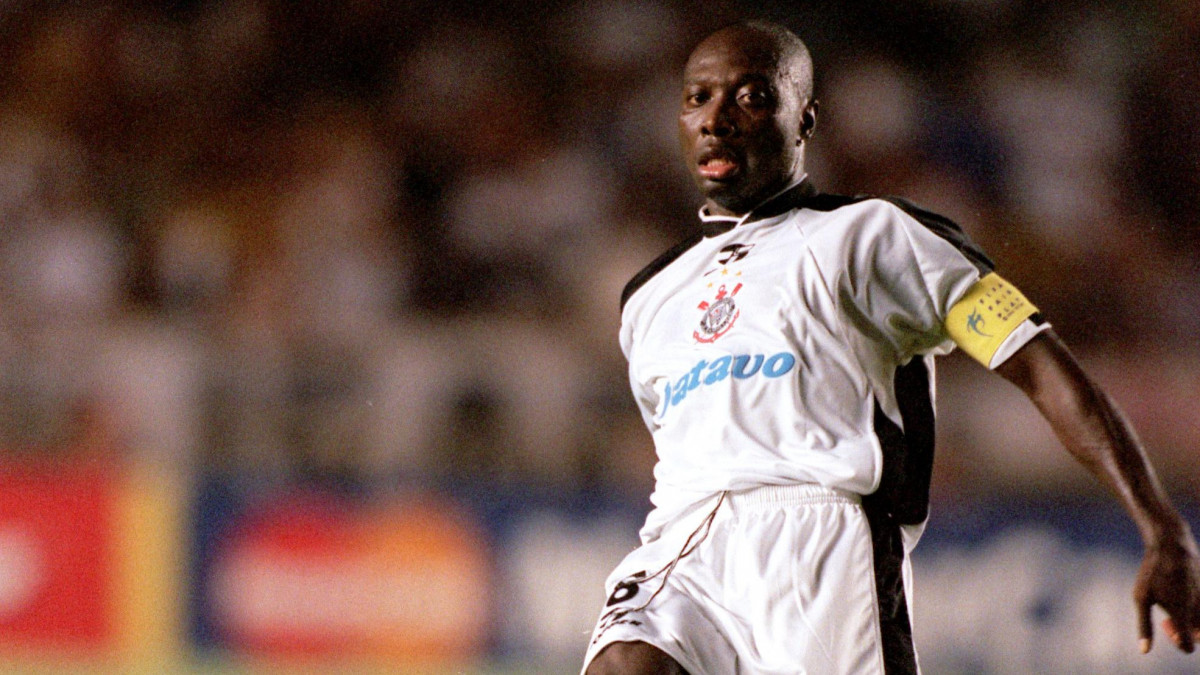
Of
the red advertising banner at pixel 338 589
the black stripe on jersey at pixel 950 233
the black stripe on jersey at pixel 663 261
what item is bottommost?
the red advertising banner at pixel 338 589

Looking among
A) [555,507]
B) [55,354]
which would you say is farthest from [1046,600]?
[55,354]

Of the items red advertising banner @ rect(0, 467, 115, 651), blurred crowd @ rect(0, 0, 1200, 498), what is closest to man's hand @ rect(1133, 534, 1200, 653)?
blurred crowd @ rect(0, 0, 1200, 498)

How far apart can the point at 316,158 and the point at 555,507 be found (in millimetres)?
2741

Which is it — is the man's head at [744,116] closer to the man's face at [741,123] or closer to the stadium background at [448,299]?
the man's face at [741,123]

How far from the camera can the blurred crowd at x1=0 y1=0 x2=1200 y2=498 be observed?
20.4ft

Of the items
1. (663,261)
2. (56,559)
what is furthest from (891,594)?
(56,559)

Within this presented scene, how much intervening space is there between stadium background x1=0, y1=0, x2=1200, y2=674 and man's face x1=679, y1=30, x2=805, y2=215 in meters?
3.01

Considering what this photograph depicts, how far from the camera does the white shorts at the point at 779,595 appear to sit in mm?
2730

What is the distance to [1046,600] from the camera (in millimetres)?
5957

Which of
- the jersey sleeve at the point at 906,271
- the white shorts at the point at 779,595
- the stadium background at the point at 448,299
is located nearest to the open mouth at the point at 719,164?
the jersey sleeve at the point at 906,271

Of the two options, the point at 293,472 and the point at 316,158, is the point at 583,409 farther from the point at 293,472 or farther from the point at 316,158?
the point at 316,158

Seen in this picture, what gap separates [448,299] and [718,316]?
4140 millimetres

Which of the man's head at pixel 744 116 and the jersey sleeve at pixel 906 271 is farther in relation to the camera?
the man's head at pixel 744 116

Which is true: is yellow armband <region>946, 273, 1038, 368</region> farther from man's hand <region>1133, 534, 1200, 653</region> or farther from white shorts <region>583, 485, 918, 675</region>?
man's hand <region>1133, 534, 1200, 653</region>
